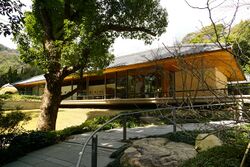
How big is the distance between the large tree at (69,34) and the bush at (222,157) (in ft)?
28.0

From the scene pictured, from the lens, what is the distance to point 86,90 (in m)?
28.5

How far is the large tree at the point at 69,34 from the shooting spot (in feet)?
39.5

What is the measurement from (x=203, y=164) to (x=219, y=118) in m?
1.66

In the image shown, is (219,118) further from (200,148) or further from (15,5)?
(15,5)

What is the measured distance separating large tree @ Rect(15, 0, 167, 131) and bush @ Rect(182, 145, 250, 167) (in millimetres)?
8548

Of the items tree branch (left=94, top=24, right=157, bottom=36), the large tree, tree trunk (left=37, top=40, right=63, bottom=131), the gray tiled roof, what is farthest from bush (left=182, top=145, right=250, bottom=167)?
tree branch (left=94, top=24, right=157, bottom=36)

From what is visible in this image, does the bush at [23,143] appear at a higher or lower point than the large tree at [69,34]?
lower

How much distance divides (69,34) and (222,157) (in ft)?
31.3

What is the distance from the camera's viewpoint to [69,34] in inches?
471

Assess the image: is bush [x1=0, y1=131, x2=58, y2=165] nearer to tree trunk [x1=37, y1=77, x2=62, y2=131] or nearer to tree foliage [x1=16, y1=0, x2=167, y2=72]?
tree trunk [x1=37, y1=77, x2=62, y2=131]

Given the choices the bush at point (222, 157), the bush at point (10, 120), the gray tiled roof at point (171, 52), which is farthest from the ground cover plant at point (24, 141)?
the bush at point (222, 157)

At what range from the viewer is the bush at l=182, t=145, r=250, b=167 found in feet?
12.3

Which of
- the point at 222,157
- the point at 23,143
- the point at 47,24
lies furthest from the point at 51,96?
the point at 222,157

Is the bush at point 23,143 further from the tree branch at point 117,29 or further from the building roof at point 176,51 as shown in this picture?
the tree branch at point 117,29
